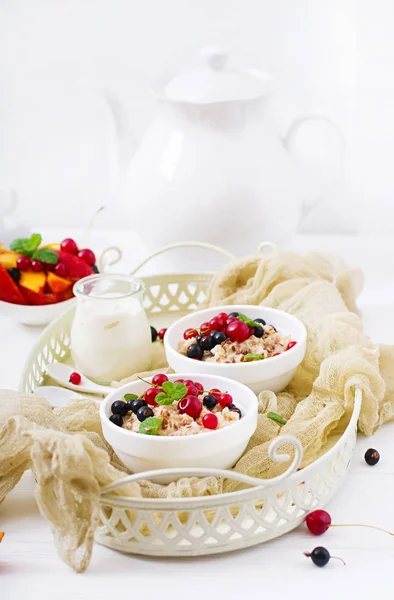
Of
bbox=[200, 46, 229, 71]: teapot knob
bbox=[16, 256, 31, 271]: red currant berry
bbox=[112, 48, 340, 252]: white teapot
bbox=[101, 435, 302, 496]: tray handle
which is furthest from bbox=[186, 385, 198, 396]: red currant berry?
bbox=[200, 46, 229, 71]: teapot knob

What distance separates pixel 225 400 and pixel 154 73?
5.54 ft

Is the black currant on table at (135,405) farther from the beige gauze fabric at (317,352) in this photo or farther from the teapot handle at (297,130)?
the teapot handle at (297,130)

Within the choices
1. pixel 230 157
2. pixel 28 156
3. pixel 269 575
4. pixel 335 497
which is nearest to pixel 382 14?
pixel 230 157

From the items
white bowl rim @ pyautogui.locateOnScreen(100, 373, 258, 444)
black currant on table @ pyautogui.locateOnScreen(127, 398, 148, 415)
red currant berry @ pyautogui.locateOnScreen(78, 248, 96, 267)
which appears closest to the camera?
white bowl rim @ pyautogui.locateOnScreen(100, 373, 258, 444)

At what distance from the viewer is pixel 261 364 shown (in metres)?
1.61

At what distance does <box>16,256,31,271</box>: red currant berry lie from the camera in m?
2.12

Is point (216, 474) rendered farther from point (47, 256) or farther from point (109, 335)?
point (47, 256)

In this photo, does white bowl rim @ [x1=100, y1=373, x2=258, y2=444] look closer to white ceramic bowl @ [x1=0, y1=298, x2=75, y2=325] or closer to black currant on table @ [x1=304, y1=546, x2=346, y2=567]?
black currant on table @ [x1=304, y1=546, x2=346, y2=567]

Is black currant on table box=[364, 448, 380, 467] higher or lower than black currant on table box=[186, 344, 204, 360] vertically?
lower

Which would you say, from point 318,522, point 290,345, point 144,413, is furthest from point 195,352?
point 318,522

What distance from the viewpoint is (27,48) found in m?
2.92

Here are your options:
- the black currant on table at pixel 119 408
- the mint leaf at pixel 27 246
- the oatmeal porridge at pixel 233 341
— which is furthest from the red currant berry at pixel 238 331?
the mint leaf at pixel 27 246

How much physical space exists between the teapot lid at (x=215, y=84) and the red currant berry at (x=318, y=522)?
1.21 meters

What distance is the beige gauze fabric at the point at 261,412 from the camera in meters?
1.23
